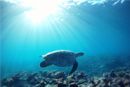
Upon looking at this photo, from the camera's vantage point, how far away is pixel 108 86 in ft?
10.7

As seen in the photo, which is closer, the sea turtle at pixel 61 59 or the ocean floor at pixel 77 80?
the ocean floor at pixel 77 80

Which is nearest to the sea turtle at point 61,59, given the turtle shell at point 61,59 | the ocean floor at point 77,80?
Answer: the turtle shell at point 61,59

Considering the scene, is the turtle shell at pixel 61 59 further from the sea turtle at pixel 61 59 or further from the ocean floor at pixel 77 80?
the ocean floor at pixel 77 80

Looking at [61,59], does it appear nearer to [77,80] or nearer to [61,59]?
[61,59]

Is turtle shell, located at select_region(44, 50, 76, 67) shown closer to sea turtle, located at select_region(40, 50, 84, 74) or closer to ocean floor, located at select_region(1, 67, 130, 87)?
sea turtle, located at select_region(40, 50, 84, 74)

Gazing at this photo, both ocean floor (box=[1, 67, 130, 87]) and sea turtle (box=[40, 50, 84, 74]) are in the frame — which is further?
sea turtle (box=[40, 50, 84, 74])

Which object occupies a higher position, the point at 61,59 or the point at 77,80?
the point at 61,59

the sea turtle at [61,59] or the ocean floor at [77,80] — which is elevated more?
the sea turtle at [61,59]

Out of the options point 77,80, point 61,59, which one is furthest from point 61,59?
point 77,80

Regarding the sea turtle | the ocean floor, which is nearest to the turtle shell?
the sea turtle

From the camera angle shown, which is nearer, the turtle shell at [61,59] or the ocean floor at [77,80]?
the ocean floor at [77,80]

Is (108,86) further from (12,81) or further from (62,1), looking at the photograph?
(62,1)

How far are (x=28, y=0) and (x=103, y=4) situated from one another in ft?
51.8

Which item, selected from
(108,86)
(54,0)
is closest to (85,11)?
(54,0)
